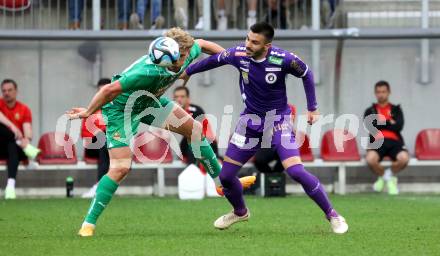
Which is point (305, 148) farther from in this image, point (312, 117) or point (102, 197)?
point (102, 197)

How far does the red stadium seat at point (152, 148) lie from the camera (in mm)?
17422

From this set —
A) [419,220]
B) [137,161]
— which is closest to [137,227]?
[419,220]

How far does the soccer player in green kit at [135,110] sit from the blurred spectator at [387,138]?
687cm

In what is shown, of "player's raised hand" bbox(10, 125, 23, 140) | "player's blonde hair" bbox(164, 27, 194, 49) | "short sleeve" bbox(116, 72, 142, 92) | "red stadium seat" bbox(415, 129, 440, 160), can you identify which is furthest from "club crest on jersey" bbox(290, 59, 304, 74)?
"red stadium seat" bbox(415, 129, 440, 160)

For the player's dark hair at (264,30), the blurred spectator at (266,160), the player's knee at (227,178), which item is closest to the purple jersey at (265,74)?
the player's dark hair at (264,30)

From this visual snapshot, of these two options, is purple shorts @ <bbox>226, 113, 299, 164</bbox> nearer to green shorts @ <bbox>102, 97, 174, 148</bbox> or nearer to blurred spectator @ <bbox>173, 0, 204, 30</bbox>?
green shorts @ <bbox>102, 97, 174, 148</bbox>

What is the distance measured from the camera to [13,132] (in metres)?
16.9

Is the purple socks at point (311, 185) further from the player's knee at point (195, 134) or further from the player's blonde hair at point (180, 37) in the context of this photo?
the player's blonde hair at point (180, 37)

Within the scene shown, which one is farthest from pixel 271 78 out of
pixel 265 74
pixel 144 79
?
pixel 144 79

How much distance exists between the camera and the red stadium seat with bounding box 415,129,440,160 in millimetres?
17891

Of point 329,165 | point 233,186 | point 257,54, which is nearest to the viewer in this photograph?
point 257,54

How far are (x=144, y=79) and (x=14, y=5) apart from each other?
343 inches

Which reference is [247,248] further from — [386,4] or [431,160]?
[386,4]

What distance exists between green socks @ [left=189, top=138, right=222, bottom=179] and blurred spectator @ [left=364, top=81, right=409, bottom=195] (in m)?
6.67
